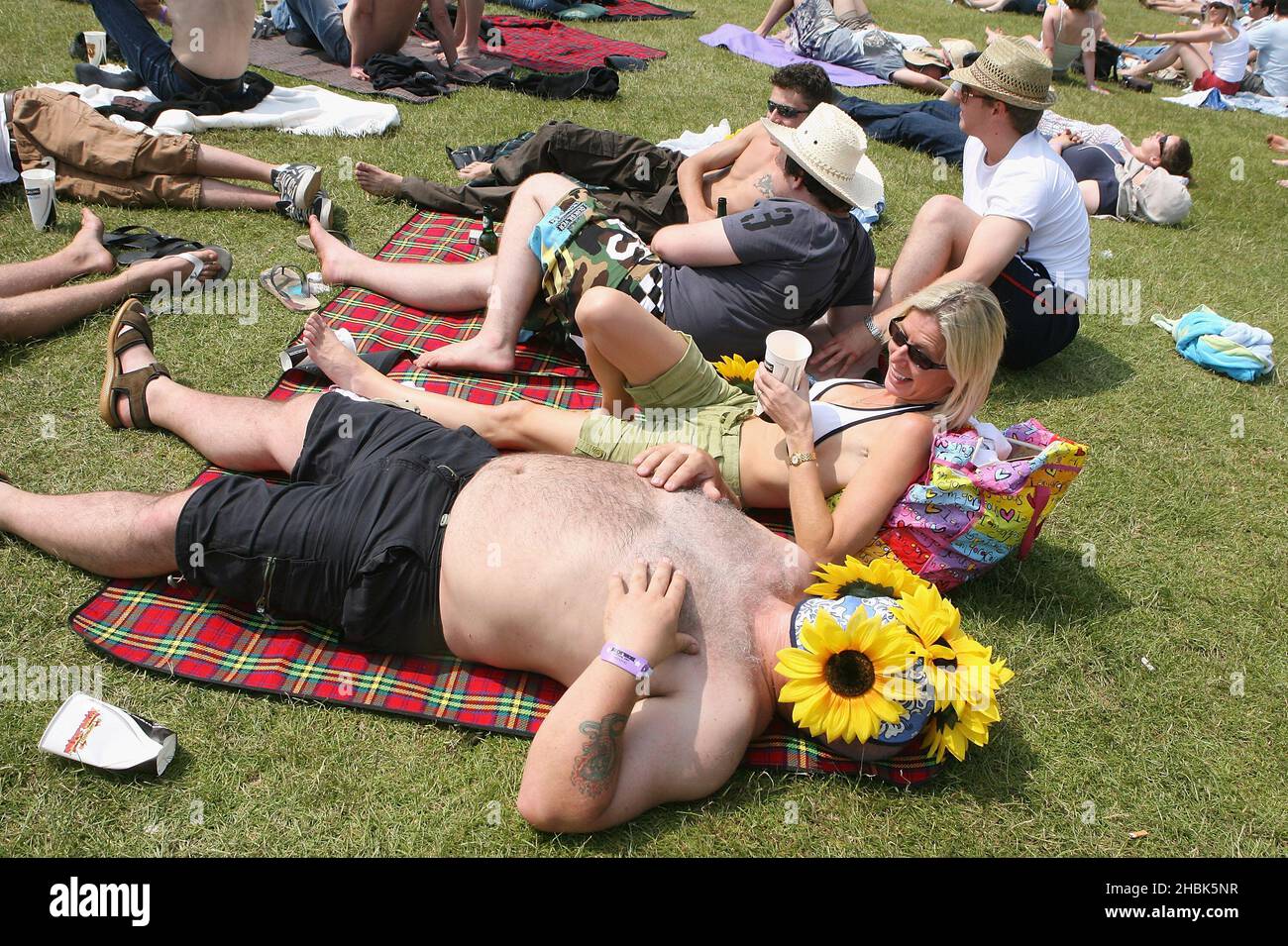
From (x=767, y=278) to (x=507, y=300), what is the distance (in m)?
1.37

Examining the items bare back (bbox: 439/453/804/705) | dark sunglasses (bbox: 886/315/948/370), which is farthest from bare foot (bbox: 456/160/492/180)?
bare back (bbox: 439/453/804/705)

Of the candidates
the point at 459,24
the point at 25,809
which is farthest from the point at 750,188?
the point at 459,24

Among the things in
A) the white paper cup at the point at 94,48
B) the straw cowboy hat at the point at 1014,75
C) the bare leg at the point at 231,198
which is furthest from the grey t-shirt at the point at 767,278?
the white paper cup at the point at 94,48

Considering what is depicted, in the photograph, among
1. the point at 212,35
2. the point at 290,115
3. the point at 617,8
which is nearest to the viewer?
the point at 212,35

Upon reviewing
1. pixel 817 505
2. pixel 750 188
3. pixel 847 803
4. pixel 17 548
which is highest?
pixel 750 188

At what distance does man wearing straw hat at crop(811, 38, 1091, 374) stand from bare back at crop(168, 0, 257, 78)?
201 inches

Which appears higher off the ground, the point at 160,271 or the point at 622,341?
the point at 622,341

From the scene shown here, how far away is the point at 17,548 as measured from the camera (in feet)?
11.1

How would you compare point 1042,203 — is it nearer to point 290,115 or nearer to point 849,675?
point 849,675

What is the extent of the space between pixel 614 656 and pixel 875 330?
9.48 ft

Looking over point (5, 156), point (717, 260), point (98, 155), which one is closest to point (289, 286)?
point (98, 155)

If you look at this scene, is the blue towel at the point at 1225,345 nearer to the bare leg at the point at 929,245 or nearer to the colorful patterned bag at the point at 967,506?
the bare leg at the point at 929,245

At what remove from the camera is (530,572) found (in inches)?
110

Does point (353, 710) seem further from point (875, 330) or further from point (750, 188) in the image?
point (750, 188)
